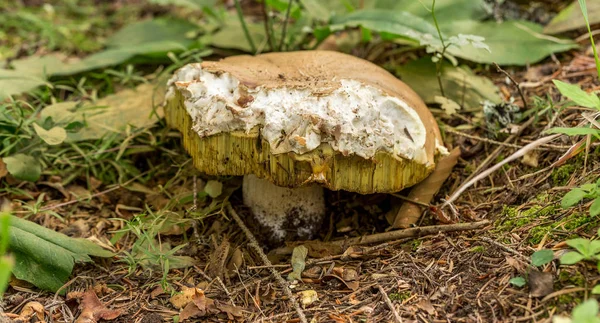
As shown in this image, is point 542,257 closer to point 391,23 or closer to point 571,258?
point 571,258

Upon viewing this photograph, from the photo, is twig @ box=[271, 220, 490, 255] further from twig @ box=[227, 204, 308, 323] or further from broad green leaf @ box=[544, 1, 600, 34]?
broad green leaf @ box=[544, 1, 600, 34]

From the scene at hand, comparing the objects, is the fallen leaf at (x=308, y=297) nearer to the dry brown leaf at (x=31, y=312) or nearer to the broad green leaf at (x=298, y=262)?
the broad green leaf at (x=298, y=262)

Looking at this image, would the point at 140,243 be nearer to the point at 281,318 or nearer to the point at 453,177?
the point at 281,318

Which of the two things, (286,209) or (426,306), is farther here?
(286,209)

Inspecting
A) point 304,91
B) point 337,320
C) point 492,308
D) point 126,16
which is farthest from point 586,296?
point 126,16

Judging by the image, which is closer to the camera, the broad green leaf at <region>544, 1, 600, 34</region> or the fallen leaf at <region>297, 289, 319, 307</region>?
the fallen leaf at <region>297, 289, 319, 307</region>

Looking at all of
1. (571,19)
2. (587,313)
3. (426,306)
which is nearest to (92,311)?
(426,306)

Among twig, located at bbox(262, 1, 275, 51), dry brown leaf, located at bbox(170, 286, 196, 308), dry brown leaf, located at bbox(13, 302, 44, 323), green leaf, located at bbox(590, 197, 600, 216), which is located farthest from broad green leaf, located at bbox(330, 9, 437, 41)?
dry brown leaf, located at bbox(13, 302, 44, 323)

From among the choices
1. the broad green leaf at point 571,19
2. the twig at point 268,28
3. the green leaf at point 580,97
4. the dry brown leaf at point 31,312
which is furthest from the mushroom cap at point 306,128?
the broad green leaf at point 571,19
